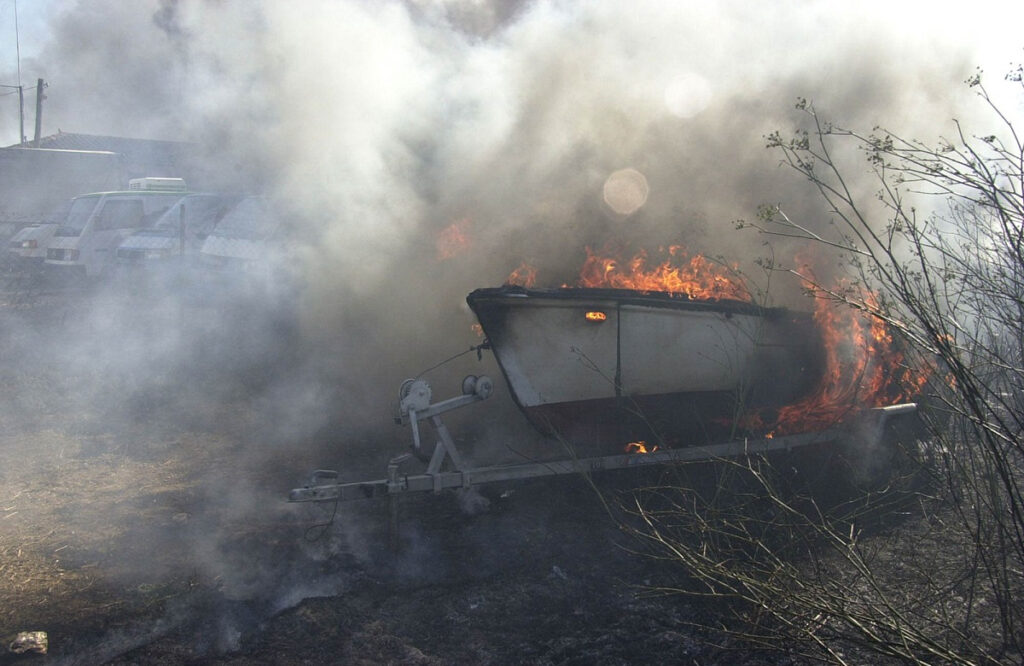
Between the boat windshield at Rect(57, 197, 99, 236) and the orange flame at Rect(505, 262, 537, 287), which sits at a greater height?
the boat windshield at Rect(57, 197, 99, 236)

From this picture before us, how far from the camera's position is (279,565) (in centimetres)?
454

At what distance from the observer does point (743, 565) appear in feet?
12.7

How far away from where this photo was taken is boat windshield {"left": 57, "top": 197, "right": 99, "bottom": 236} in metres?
13.3

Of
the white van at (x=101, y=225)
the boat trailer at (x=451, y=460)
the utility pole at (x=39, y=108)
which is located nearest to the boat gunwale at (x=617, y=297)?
the boat trailer at (x=451, y=460)

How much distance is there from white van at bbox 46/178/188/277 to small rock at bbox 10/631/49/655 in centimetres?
1073

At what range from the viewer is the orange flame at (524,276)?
746 centimetres

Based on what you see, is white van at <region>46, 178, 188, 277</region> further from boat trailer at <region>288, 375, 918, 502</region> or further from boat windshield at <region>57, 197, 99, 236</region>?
boat trailer at <region>288, 375, 918, 502</region>

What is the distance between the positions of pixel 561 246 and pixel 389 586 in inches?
177

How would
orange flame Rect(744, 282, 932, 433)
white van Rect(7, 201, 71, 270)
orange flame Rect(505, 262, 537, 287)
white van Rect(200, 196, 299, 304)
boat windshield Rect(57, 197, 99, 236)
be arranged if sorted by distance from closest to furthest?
orange flame Rect(744, 282, 932, 433) < orange flame Rect(505, 262, 537, 287) < white van Rect(200, 196, 299, 304) < boat windshield Rect(57, 197, 99, 236) < white van Rect(7, 201, 71, 270)

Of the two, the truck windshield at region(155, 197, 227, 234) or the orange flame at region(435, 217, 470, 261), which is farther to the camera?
the truck windshield at region(155, 197, 227, 234)

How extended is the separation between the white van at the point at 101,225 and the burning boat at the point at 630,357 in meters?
10.3

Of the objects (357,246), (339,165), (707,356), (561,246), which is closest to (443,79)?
(339,165)

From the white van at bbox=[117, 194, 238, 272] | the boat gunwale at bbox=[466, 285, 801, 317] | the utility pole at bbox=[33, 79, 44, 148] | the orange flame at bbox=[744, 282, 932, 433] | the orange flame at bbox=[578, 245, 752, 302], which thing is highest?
the utility pole at bbox=[33, 79, 44, 148]

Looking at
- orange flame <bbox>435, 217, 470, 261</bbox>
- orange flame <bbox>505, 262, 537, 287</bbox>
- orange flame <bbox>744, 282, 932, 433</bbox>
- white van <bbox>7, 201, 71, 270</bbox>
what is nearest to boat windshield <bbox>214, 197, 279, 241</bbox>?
orange flame <bbox>435, 217, 470, 261</bbox>
